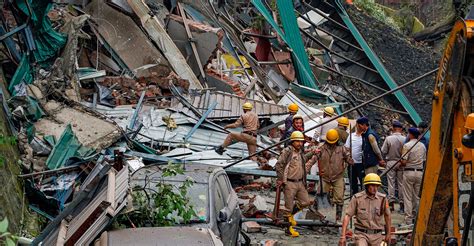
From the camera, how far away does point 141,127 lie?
17.5m

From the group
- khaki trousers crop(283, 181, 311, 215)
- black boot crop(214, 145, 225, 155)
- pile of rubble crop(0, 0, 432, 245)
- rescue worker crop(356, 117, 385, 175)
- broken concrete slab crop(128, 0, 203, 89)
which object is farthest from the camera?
broken concrete slab crop(128, 0, 203, 89)

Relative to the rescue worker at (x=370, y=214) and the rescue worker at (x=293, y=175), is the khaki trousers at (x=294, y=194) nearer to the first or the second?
the rescue worker at (x=293, y=175)

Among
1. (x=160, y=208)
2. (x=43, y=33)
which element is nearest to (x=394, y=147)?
(x=160, y=208)

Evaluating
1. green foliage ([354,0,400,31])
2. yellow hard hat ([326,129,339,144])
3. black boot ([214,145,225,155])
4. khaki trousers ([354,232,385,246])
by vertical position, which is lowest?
khaki trousers ([354,232,385,246])

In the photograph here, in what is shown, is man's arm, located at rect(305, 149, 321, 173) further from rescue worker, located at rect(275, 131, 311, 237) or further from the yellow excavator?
the yellow excavator

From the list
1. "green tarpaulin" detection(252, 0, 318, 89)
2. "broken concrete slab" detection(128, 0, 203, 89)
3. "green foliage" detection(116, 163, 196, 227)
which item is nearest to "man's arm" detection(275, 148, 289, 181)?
"green foliage" detection(116, 163, 196, 227)

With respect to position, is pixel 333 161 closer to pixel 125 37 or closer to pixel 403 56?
pixel 125 37

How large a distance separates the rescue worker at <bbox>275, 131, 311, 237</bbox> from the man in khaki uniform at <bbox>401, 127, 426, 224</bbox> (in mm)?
1647

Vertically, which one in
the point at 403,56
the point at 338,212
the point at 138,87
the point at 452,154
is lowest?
the point at 338,212

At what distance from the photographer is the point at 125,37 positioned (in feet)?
70.1

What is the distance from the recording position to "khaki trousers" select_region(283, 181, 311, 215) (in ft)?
45.8

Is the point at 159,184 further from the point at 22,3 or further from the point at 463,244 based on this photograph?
the point at 22,3

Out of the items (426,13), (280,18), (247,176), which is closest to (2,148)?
(247,176)

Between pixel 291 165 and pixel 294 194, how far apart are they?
506 millimetres
